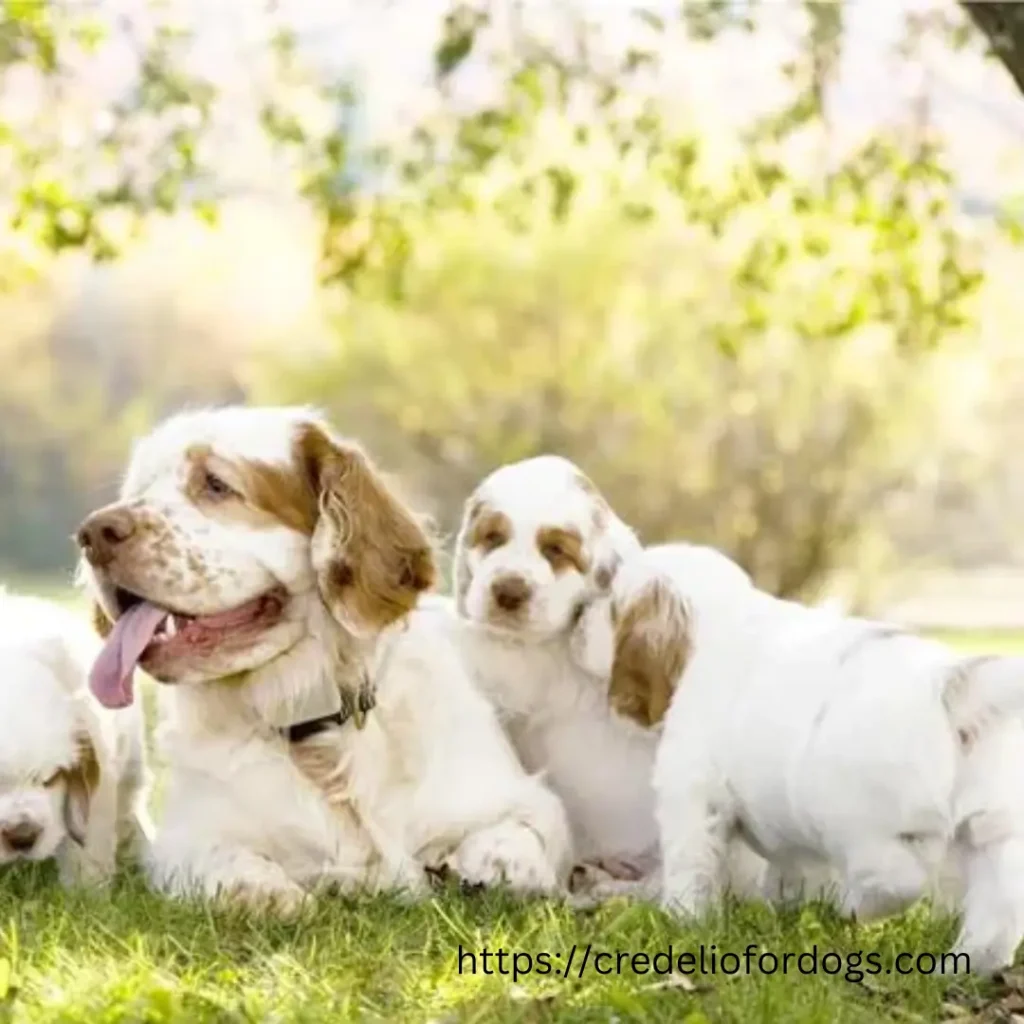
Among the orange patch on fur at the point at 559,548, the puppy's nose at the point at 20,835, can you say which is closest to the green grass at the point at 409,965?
the puppy's nose at the point at 20,835

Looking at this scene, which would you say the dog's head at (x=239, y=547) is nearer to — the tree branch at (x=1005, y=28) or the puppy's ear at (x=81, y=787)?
the puppy's ear at (x=81, y=787)

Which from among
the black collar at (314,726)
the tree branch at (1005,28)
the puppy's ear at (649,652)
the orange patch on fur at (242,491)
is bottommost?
the black collar at (314,726)

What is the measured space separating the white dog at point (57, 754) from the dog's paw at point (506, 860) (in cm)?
95

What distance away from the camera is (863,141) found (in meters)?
A: 10.4

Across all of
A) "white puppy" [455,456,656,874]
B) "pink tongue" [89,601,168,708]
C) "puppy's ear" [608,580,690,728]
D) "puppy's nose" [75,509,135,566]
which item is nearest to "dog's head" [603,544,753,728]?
"puppy's ear" [608,580,690,728]

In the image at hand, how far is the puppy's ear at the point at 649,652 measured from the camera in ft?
17.2

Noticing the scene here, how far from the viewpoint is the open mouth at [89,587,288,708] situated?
16.1 ft

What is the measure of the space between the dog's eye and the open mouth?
0.84 ft

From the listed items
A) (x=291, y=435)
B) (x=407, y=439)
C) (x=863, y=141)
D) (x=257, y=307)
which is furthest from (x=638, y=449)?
(x=291, y=435)

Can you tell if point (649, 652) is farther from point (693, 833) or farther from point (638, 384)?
point (638, 384)

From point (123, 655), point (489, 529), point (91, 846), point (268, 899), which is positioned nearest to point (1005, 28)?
point (489, 529)

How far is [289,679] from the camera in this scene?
514 centimetres

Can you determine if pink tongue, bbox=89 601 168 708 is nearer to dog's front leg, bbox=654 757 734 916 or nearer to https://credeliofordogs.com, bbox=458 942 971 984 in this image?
https://credeliofordogs.com, bbox=458 942 971 984

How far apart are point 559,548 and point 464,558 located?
1.01 feet
